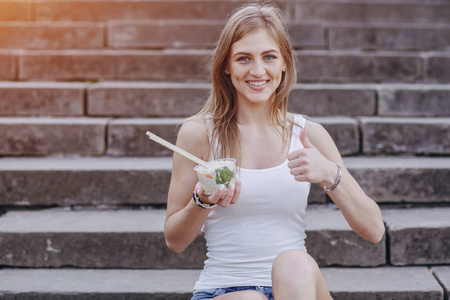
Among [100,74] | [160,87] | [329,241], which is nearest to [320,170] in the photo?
[329,241]

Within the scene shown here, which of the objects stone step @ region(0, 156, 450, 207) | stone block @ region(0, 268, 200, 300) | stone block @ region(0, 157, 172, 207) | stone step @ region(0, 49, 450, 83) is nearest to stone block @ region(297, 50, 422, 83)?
stone step @ region(0, 49, 450, 83)

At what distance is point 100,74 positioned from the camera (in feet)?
13.4

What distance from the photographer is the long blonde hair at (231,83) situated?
6.35ft

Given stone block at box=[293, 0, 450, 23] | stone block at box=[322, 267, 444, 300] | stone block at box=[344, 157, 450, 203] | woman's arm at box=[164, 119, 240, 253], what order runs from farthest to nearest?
stone block at box=[293, 0, 450, 23], stone block at box=[344, 157, 450, 203], stone block at box=[322, 267, 444, 300], woman's arm at box=[164, 119, 240, 253]

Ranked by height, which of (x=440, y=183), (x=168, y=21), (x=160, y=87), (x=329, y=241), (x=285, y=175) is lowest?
(x=329, y=241)

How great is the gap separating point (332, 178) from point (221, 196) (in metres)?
0.43

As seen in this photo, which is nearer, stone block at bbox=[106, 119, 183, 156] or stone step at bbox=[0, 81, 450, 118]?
stone block at bbox=[106, 119, 183, 156]

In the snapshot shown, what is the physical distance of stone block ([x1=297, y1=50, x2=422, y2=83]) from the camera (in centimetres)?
411

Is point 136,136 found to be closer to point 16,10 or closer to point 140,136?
point 140,136

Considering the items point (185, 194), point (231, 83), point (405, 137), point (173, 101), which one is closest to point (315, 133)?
point (231, 83)

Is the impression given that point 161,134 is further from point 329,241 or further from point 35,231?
point 329,241

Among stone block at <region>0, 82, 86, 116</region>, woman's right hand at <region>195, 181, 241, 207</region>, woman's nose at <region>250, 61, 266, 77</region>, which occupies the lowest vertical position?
woman's right hand at <region>195, 181, 241, 207</region>

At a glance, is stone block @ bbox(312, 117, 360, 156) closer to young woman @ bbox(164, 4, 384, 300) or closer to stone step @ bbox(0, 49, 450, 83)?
stone step @ bbox(0, 49, 450, 83)

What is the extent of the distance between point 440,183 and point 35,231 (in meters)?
2.32
